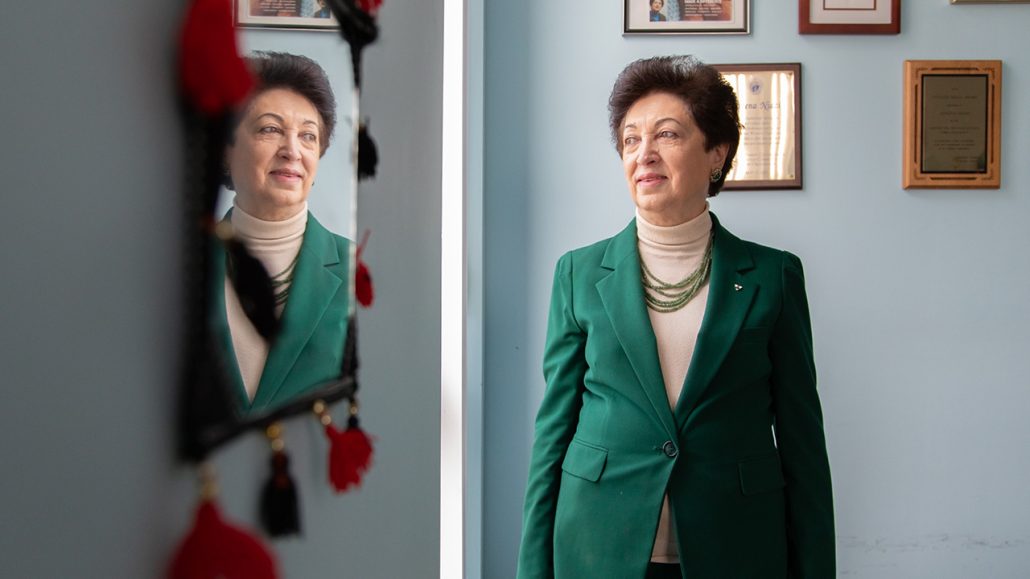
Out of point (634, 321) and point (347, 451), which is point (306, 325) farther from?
point (634, 321)

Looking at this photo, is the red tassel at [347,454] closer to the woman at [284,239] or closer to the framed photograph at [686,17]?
the woman at [284,239]

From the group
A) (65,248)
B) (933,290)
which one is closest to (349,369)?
(65,248)

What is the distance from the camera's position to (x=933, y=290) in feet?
7.34

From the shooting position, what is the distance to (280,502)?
0.50 meters

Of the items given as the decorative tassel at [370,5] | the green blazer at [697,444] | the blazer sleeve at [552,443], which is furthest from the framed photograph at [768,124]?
the decorative tassel at [370,5]

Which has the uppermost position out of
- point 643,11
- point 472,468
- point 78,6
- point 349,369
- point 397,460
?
point 643,11

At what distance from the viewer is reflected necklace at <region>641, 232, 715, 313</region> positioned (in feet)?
4.94

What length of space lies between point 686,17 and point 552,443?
4.11ft

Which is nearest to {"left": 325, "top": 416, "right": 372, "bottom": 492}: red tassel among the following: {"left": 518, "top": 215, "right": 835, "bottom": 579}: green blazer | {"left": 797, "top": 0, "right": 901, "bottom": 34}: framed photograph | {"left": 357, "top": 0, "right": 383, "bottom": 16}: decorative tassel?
{"left": 357, "top": 0, "right": 383, "bottom": 16}: decorative tassel

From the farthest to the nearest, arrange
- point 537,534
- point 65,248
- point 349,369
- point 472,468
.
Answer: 1. point 472,468
2. point 537,534
3. point 349,369
4. point 65,248

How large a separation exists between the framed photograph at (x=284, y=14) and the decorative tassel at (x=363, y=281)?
0.62ft

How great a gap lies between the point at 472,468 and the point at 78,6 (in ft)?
6.25

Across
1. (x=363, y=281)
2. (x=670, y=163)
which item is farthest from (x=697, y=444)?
(x=363, y=281)

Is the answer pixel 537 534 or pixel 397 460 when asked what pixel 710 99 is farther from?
pixel 397 460
